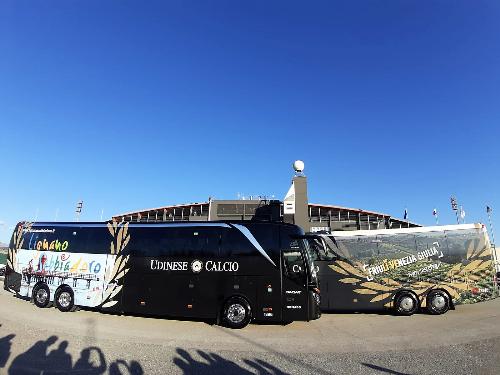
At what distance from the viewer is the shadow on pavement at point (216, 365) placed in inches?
269

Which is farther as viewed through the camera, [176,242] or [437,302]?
[437,302]

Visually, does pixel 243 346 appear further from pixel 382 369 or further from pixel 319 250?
pixel 319 250

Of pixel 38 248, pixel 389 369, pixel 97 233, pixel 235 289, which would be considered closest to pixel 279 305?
pixel 235 289

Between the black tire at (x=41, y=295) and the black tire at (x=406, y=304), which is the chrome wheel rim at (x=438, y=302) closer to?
the black tire at (x=406, y=304)

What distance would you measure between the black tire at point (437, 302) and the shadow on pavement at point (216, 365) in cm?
971

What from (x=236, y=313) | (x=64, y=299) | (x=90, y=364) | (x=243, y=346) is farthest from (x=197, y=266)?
(x=64, y=299)

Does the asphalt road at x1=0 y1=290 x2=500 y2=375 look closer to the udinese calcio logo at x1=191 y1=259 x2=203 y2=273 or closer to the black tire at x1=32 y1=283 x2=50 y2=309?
the black tire at x1=32 y1=283 x2=50 y2=309

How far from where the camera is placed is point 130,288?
40.8 feet

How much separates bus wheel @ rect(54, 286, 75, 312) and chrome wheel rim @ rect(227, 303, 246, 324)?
6.52 m

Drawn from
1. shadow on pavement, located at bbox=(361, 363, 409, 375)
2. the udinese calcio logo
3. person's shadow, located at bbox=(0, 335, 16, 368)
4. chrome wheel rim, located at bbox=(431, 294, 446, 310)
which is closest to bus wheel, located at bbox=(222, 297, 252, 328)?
the udinese calcio logo

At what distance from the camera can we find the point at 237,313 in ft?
36.6

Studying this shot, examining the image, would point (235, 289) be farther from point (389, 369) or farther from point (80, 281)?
point (80, 281)

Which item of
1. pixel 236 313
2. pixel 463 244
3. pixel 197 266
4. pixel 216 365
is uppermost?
pixel 463 244

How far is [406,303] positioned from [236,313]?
7.42 m
